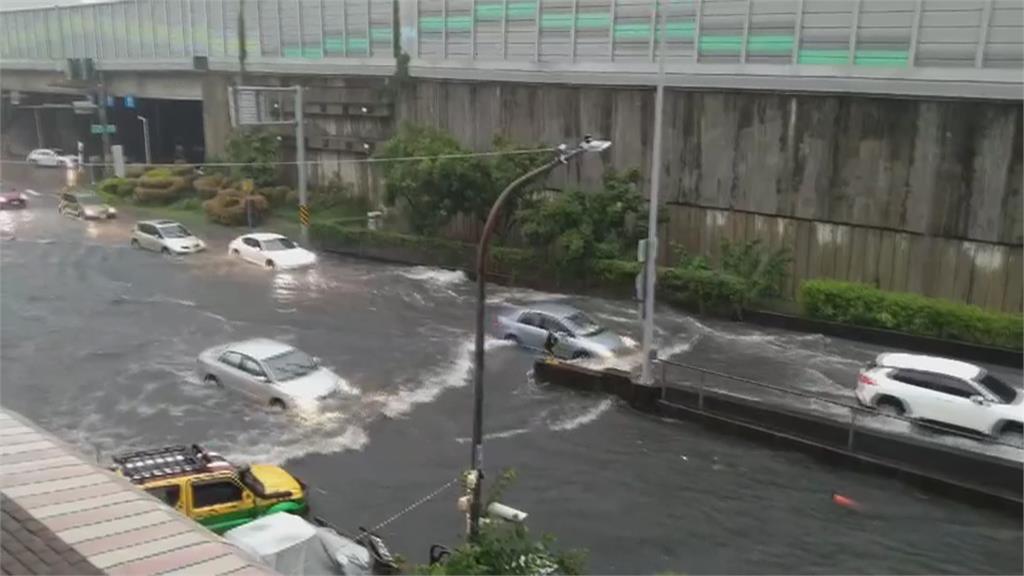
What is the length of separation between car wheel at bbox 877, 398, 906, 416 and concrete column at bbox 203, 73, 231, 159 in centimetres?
3978

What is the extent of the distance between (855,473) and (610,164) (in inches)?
688

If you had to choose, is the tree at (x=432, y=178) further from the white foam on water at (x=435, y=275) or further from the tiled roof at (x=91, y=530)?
the tiled roof at (x=91, y=530)

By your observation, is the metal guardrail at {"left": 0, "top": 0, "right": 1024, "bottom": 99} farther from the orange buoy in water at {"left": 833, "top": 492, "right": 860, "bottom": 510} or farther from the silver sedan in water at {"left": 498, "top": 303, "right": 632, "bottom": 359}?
the orange buoy in water at {"left": 833, "top": 492, "right": 860, "bottom": 510}

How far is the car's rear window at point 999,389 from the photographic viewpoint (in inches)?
671

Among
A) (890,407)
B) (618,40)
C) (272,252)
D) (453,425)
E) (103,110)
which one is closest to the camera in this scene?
(890,407)

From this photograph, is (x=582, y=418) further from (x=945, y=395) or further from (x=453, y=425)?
(x=945, y=395)

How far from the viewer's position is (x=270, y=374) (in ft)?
64.4

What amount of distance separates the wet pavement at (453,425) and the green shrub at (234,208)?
1019 centimetres

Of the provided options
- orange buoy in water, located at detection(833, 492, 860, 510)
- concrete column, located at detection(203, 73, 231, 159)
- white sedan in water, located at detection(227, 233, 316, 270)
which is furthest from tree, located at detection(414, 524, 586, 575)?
concrete column, located at detection(203, 73, 231, 159)

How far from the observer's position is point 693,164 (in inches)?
1178

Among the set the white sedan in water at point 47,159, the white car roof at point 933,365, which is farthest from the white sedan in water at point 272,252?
the white sedan in water at point 47,159

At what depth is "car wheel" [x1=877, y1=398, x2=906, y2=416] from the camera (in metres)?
17.8

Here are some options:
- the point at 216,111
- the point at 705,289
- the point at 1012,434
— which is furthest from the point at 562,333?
the point at 216,111

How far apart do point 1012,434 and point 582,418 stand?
26.4 feet
